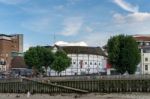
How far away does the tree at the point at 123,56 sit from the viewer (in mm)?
116188

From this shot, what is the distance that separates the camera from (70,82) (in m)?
88.8

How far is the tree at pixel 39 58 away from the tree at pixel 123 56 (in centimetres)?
2773

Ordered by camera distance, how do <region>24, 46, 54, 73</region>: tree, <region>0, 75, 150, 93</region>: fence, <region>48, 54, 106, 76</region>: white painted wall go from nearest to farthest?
<region>0, 75, 150, 93</region>: fence < <region>24, 46, 54, 73</region>: tree < <region>48, 54, 106, 76</region>: white painted wall

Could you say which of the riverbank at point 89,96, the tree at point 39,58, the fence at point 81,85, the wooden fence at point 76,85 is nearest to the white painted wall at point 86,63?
the tree at point 39,58

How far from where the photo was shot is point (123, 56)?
381ft

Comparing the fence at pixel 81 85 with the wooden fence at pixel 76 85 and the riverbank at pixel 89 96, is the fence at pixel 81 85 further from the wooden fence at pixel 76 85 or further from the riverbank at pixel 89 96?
the riverbank at pixel 89 96

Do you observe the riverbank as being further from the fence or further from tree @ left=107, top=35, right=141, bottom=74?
tree @ left=107, top=35, right=141, bottom=74

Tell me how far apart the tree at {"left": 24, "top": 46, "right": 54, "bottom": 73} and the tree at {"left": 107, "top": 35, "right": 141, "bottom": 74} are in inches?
1092

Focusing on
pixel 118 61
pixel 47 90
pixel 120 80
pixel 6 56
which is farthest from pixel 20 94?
pixel 6 56

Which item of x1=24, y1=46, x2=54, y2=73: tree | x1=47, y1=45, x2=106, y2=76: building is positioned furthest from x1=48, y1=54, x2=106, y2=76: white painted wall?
x1=24, y1=46, x2=54, y2=73: tree

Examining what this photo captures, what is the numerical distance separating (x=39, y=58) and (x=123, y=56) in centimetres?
3341

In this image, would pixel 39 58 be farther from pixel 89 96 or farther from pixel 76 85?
pixel 89 96

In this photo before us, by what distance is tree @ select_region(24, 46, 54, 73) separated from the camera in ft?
458

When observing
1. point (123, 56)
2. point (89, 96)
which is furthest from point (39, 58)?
point (89, 96)
